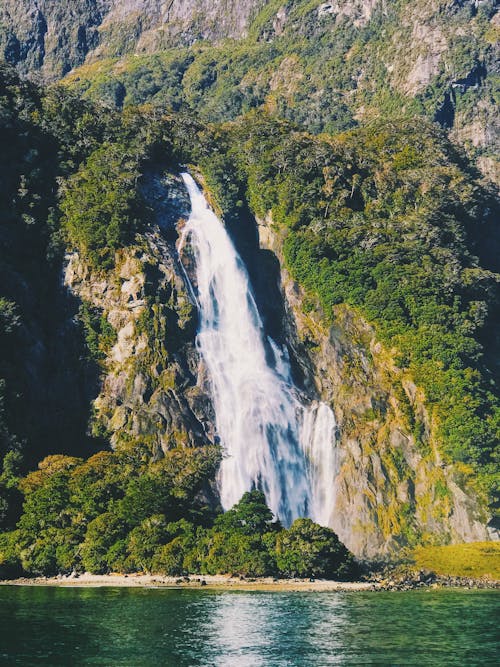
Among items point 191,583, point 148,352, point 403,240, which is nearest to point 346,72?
point 403,240

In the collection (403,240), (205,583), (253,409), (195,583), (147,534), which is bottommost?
(205,583)

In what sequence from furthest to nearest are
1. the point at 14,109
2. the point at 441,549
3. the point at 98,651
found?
1. the point at 14,109
2. the point at 441,549
3. the point at 98,651

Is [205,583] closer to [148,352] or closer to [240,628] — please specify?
[240,628]

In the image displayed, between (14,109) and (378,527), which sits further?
(14,109)

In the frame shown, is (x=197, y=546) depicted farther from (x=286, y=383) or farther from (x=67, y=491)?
(x=286, y=383)

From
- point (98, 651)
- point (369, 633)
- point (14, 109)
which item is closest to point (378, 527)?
point (369, 633)

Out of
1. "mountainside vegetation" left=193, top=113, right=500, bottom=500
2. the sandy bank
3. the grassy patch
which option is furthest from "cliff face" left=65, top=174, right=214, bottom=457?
the grassy patch

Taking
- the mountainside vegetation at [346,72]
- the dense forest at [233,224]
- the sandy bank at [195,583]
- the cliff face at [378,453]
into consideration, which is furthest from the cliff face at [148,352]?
the mountainside vegetation at [346,72]
